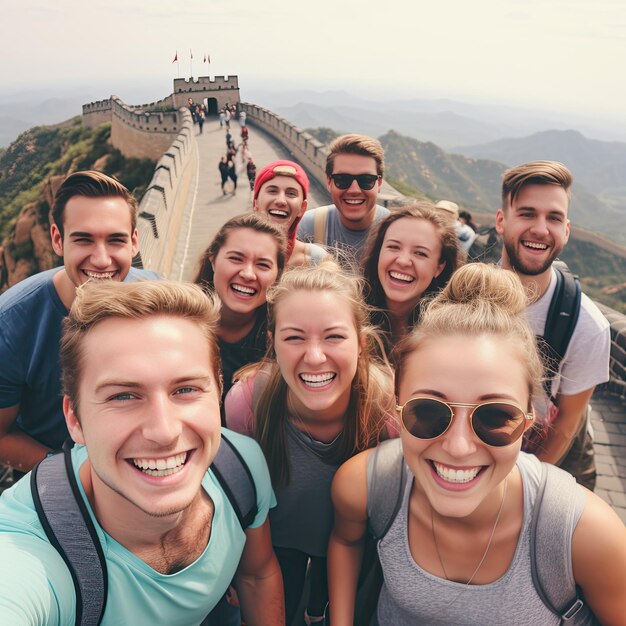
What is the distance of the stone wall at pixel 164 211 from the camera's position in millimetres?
7422

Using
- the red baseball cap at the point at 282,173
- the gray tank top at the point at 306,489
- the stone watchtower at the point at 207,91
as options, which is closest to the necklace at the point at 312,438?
the gray tank top at the point at 306,489

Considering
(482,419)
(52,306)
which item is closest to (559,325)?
(482,419)

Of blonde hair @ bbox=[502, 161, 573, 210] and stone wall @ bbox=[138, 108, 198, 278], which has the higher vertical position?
blonde hair @ bbox=[502, 161, 573, 210]

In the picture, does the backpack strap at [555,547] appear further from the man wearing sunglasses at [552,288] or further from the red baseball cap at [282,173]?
the red baseball cap at [282,173]

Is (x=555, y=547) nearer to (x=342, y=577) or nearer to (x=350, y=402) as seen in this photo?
(x=342, y=577)

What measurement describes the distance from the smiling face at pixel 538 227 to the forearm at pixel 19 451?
3322 millimetres

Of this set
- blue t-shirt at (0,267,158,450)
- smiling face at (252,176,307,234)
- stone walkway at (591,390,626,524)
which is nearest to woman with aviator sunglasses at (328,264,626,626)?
blue t-shirt at (0,267,158,450)

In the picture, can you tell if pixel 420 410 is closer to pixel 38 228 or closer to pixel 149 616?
pixel 149 616

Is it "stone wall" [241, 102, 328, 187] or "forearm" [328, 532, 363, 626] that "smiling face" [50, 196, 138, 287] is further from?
"stone wall" [241, 102, 328, 187]

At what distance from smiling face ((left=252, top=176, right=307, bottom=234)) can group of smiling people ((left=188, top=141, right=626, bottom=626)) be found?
1.37 m

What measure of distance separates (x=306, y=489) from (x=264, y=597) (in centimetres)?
55

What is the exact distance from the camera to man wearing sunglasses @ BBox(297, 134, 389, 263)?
472 centimetres

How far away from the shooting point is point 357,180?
4.71 m

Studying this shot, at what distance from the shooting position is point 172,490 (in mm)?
1790
